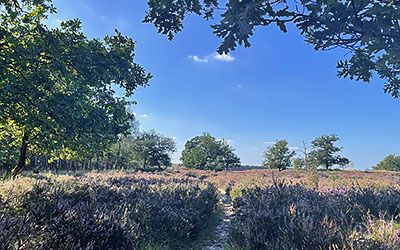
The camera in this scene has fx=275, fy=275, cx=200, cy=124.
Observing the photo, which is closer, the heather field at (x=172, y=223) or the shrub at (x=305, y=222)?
the heather field at (x=172, y=223)

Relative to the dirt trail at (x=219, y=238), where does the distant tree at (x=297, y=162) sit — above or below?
above

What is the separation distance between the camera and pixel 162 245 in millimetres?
5879

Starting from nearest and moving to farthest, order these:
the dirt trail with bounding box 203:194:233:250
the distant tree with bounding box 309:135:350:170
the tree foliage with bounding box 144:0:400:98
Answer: the tree foliage with bounding box 144:0:400:98 < the dirt trail with bounding box 203:194:233:250 < the distant tree with bounding box 309:135:350:170

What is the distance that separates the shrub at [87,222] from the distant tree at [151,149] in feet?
164

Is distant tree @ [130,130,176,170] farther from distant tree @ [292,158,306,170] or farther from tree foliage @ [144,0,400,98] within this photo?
tree foliage @ [144,0,400,98]

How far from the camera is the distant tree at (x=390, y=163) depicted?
64006 mm

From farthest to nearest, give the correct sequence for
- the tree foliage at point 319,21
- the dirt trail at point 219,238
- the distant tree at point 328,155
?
1. the distant tree at point 328,155
2. the dirt trail at point 219,238
3. the tree foliage at point 319,21

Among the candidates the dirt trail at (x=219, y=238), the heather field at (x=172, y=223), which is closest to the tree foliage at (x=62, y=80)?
the heather field at (x=172, y=223)

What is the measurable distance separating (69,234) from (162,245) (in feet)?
8.66

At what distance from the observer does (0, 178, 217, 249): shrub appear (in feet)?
10.8

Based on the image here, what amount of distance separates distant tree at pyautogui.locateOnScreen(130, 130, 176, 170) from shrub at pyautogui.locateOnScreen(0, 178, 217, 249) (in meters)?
50.0

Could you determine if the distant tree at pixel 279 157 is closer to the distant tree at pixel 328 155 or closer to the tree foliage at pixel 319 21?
the distant tree at pixel 328 155

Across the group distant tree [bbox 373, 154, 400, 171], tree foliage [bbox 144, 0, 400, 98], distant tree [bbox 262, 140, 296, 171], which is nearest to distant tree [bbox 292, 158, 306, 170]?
distant tree [bbox 262, 140, 296, 171]

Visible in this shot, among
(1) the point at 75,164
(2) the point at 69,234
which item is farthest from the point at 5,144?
(1) the point at 75,164
